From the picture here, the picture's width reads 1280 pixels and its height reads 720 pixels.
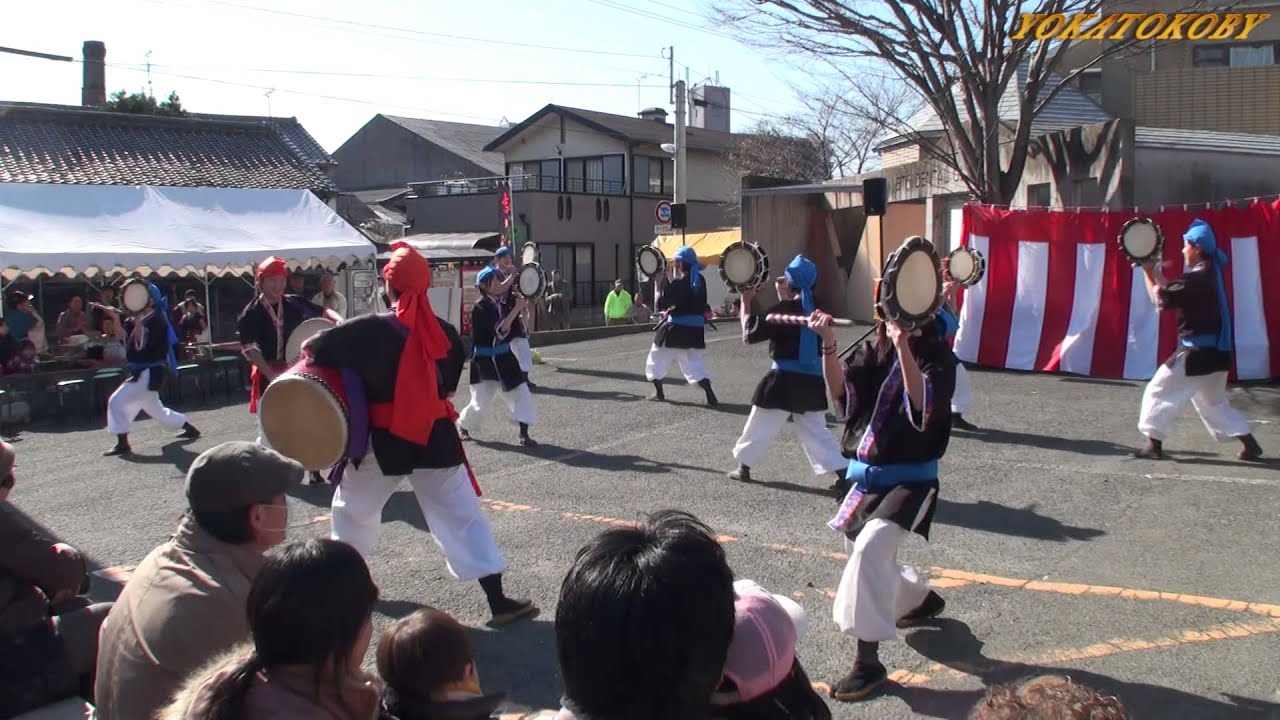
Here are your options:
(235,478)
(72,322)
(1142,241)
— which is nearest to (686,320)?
(1142,241)

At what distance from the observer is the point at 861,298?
70.0 ft

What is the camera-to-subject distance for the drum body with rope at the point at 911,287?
4.08 meters

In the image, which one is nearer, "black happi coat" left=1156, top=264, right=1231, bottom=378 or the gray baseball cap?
the gray baseball cap

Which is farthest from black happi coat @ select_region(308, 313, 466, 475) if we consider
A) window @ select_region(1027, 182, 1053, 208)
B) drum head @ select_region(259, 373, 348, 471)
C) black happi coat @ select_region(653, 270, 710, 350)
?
window @ select_region(1027, 182, 1053, 208)

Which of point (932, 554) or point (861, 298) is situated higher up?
point (861, 298)

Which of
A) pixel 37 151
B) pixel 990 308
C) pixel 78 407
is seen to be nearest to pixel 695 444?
pixel 990 308

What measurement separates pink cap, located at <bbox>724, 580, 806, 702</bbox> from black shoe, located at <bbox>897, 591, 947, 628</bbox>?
306 centimetres

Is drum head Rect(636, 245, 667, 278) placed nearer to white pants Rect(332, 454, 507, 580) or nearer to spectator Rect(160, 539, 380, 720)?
white pants Rect(332, 454, 507, 580)

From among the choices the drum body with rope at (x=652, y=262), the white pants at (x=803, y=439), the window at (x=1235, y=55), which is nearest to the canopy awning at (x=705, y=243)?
the window at (x=1235, y=55)

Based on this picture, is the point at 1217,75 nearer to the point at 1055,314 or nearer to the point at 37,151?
the point at 1055,314

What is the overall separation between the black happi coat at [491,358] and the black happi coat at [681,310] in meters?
2.33

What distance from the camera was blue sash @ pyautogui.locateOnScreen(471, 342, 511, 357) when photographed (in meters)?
9.70

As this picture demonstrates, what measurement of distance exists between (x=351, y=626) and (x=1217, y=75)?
22.9 metres

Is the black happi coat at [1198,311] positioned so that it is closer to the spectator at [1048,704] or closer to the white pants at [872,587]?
the white pants at [872,587]
